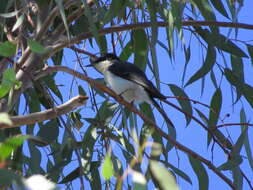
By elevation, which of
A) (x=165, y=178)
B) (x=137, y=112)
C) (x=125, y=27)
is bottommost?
(x=165, y=178)

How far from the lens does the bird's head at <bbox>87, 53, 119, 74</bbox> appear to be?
3.61m

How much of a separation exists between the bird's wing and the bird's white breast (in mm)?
31

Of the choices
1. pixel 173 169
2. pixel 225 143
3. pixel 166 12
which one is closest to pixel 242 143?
pixel 225 143

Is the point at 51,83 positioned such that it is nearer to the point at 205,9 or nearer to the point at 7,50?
the point at 205,9

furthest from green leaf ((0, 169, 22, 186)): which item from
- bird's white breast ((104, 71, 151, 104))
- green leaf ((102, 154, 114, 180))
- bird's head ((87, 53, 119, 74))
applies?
bird's head ((87, 53, 119, 74))

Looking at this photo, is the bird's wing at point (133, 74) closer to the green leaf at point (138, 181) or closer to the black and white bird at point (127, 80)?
the black and white bird at point (127, 80)

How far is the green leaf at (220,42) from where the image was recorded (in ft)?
9.21

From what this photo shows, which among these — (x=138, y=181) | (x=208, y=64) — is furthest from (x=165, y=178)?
(x=208, y=64)

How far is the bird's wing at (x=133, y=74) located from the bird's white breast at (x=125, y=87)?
0.10 feet

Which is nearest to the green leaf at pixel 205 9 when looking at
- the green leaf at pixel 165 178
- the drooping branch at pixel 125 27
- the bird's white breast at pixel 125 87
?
the drooping branch at pixel 125 27

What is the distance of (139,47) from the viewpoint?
9.50 ft

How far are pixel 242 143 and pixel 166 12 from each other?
64 centimetres

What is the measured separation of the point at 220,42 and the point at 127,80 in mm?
776

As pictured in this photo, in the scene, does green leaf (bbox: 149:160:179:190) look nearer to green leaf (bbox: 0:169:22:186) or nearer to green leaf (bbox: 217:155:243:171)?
green leaf (bbox: 0:169:22:186)
